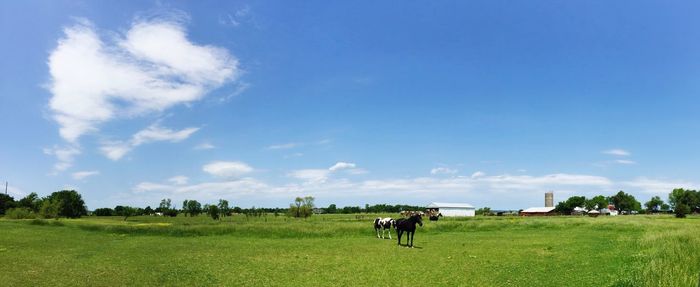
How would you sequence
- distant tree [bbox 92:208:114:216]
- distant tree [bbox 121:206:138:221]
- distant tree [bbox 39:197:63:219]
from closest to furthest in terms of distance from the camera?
distant tree [bbox 39:197:63:219] → distant tree [bbox 121:206:138:221] → distant tree [bbox 92:208:114:216]

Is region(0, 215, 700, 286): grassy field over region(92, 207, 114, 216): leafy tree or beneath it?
over

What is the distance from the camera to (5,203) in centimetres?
14312

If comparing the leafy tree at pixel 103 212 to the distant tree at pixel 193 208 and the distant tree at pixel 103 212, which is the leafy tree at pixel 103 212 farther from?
the distant tree at pixel 193 208

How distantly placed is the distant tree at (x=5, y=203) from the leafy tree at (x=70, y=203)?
1097cm

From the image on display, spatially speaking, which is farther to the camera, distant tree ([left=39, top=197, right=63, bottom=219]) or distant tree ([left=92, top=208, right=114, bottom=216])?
distant tree ([left=92, top=208, right=114, bottom=216])

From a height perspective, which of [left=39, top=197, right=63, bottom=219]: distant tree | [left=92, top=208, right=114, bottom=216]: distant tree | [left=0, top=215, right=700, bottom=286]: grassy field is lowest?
[left=92, top=208, right=114, bottom=216]: distant tree

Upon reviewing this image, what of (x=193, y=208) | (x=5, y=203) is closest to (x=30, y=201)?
(x=5, y=203)

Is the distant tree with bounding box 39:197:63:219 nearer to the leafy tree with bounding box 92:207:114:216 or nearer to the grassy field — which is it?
the leafy tree with bounding box 92:207:114:216

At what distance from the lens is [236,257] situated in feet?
81.8

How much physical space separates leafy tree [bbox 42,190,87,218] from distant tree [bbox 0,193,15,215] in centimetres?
1097

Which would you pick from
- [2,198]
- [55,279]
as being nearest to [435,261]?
[55,279]

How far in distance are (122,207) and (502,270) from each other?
206 m

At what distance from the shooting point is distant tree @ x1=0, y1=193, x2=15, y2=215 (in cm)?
14144

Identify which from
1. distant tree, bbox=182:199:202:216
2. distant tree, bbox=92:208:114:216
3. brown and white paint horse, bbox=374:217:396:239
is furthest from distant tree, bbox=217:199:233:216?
brown and white paint horse, bbox=374:217:396:239
